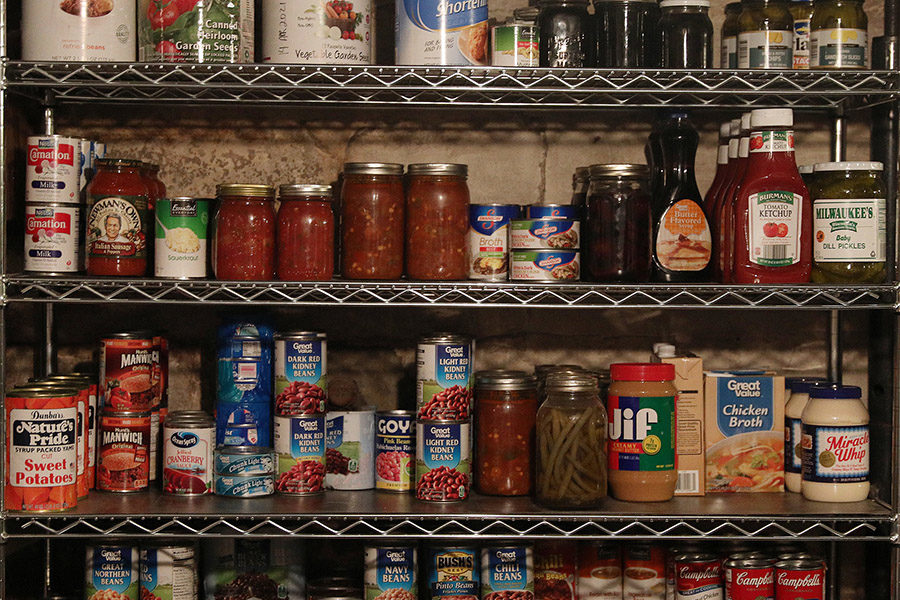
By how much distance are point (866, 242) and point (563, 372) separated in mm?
604

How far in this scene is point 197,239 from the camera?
5.74 feet

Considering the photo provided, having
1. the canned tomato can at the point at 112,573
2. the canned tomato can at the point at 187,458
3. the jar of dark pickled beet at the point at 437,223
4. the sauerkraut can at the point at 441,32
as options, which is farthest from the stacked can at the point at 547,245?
the canned tomato can at the point at 112,573

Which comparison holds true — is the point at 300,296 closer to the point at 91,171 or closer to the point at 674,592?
the point at 91,171

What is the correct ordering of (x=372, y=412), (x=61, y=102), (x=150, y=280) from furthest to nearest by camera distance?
(x=61, y=102) → (x=372, y=412) → (x=150, y=280)

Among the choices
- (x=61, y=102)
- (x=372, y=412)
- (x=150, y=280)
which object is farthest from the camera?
(x=61, y=102)

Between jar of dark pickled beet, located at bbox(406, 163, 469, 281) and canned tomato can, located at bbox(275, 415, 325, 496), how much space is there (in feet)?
1.12

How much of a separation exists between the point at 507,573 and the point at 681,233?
2.38 ft

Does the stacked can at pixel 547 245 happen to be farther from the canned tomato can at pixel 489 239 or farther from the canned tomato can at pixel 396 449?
the canned tomato can at pixel 396 449

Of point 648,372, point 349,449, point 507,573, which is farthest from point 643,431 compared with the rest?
point 349,449

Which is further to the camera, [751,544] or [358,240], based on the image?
[751,544]

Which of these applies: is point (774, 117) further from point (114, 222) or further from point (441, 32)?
point (114, 222)

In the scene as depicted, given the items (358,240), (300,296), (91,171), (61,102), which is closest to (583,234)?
(358,240)

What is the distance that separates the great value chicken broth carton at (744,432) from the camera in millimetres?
1811

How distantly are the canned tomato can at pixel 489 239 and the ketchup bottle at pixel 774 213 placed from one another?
1.45 feet
